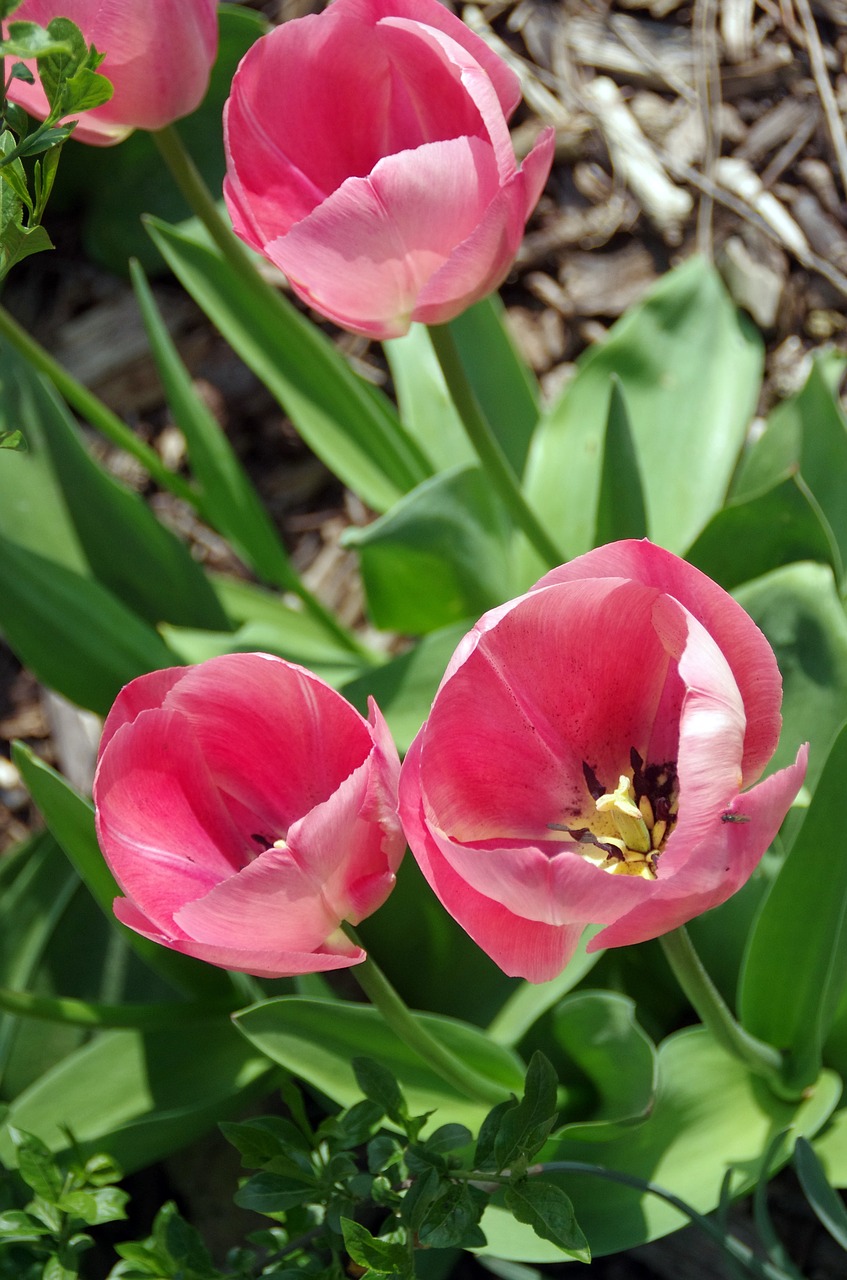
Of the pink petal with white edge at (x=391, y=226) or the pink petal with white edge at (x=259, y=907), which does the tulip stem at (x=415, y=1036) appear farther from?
the pink petal with white edge at (x=391, y=226)

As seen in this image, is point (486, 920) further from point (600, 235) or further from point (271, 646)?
point (600, 235)

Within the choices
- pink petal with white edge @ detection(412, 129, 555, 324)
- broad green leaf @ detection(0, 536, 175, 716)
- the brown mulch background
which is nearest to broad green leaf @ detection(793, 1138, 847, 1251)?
pink petal with white edge @ detection(412, 129, 555, 324)

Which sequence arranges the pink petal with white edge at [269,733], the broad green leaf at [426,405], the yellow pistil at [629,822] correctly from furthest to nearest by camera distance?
the broad green leaf at [426,405] < the yellow pistil at [629,822] < the pink petal with white edge at [269,733]

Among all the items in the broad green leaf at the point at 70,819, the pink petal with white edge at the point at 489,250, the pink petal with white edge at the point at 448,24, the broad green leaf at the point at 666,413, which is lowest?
the broad green leaf at the point at 666,413

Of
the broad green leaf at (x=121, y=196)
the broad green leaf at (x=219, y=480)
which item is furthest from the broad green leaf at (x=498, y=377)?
the broad green leaf at (x=121, y=196)

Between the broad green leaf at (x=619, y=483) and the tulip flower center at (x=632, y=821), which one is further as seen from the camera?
the broad green leaf at (x=619, y=483)

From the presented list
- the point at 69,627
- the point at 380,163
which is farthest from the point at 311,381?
the point at 380,163
